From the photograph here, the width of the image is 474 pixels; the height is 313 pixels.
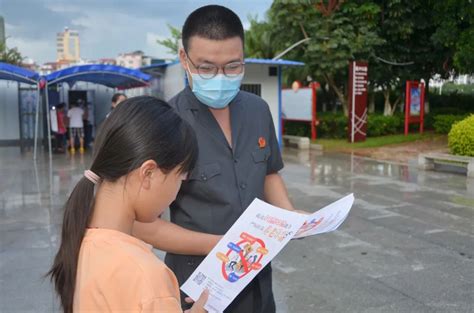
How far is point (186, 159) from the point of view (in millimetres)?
1152

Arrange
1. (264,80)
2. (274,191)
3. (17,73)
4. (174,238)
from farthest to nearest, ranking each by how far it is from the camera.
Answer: (264,80) < (17,73) < (274,191) < (174,238)

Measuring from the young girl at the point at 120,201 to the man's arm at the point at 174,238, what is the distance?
0.35 metres

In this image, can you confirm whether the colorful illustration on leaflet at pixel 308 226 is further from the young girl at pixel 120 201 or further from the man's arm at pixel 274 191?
the young girl at pixel 120 201

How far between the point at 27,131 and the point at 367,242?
13.5m

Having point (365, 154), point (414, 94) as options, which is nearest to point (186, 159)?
point (365, 154)

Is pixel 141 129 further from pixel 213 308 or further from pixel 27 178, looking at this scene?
pixel 27 178

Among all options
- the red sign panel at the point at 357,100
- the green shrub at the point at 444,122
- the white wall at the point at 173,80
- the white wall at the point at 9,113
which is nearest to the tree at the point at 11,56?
the white wall at the point at 9,113

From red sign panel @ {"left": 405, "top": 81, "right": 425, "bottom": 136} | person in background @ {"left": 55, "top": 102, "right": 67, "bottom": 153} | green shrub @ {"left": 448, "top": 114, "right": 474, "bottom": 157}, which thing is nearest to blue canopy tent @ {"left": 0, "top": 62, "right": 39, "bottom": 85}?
person in background @ {"left": 55, "top": 102, "right": 67, "bottom": 153}

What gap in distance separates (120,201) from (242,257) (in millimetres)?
462

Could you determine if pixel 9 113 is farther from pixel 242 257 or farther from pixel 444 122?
pixel 242 257

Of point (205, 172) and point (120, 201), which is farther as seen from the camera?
point (205, 172)

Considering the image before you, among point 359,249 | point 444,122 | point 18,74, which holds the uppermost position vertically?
point 18,74

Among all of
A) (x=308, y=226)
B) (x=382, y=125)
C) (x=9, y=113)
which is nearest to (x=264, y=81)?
(x=382, y=125)

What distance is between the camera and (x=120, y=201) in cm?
113
